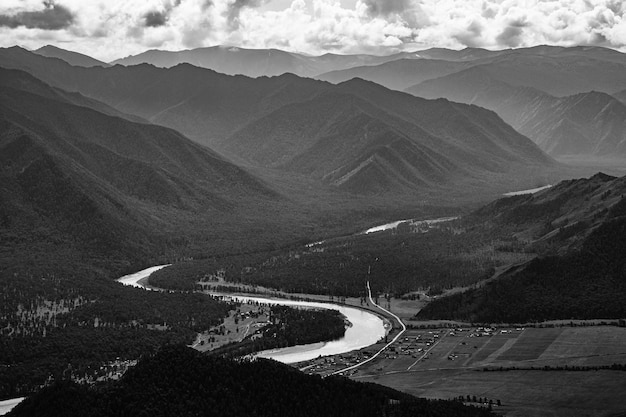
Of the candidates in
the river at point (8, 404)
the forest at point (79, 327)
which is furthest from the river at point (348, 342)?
the river at point (8, 404)

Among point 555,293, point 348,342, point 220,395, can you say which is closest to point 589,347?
point 555,293

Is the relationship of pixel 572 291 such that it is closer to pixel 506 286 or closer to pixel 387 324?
pixel 506 286

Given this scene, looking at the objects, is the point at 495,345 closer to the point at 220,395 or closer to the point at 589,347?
the point at 589,347

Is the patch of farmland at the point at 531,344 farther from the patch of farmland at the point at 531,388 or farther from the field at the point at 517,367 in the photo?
the patch of farmland at the point at 531,388

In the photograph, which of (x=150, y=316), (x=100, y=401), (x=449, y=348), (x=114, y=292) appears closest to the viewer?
(x=100, y=401)

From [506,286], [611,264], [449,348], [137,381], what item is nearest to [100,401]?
[137,381]

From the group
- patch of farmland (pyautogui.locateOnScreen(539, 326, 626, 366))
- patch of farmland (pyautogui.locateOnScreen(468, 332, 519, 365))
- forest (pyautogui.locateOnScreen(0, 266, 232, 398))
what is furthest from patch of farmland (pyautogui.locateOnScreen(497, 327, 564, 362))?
forest (pyautogui.locateOnScreen(0, 266, 232, 398))

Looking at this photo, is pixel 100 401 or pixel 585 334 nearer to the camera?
pixel 100 401
